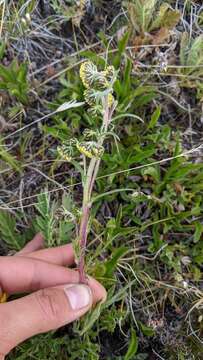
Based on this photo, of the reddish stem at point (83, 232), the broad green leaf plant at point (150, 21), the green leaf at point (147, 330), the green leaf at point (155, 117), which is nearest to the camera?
the reddish stem at point (83, 232)

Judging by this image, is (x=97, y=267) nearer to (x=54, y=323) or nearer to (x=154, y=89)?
(x=54, y=323)

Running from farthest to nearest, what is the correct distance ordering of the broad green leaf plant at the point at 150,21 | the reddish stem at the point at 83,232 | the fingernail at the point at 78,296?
1. the broad green leaf plant at the point at 150,21
2. the fingernail at the point at 78,296
3. the reddish stem at the point at 83,232

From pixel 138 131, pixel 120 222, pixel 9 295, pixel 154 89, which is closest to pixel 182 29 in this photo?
pixel 154 89

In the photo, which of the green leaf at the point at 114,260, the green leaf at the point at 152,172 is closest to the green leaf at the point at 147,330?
the green leaf at the point at 114,260

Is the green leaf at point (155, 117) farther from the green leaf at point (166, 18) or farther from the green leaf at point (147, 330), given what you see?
the green leaf at point (147, 330)

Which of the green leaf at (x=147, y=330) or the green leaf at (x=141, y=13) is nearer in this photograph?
the green leaf at (x=147, y=330)

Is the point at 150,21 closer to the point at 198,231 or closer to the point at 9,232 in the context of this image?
the point at 198,231

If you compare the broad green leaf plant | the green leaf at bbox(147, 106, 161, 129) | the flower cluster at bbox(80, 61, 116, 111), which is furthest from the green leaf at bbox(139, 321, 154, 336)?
the broad green leaf plant
